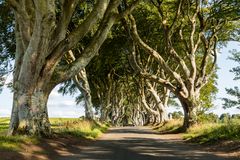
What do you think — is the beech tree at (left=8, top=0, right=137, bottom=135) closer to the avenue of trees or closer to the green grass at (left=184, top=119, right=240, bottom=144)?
the avenue of trees

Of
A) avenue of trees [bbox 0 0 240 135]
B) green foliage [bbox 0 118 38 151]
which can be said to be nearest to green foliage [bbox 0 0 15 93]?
avenue of trees [bbox 0 0 240 135]

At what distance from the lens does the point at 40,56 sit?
51.6 feet

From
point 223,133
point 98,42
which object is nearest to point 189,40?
point 223,133

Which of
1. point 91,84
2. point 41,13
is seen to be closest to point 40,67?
point 41,13

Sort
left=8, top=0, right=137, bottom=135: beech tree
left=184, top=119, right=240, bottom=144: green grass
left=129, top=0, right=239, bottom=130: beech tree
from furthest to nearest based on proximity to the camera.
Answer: left=129, top=0, right=239, bottom=130: beech tree → left=184, top=119, right=240, bottom=144: green grass → left=8, top=0, right=137, bottom=135: beech tree

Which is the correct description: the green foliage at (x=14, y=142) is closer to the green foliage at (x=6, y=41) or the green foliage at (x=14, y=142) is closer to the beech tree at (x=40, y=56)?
the beech tree at (x=40, y=56)

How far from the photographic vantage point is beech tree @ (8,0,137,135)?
15277mm

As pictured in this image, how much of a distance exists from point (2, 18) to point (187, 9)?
40.3 feet

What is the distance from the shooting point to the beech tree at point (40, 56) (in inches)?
601

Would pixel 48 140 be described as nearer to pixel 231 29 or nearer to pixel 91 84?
pixel 231 29

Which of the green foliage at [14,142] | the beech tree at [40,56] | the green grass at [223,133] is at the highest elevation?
the beech tree at [40,56]

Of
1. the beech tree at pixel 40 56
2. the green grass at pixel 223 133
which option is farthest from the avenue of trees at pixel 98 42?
the green grass at pixel 223 133

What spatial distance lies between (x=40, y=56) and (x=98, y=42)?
310 cm

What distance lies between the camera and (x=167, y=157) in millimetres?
13102
